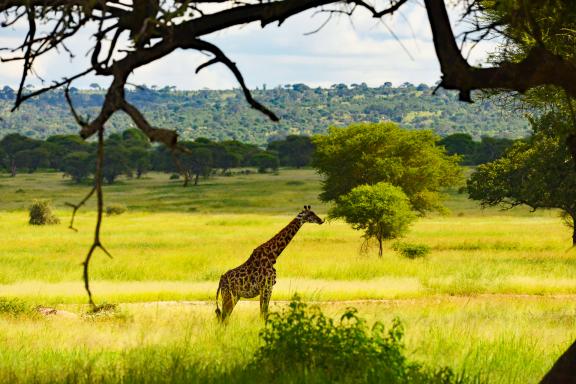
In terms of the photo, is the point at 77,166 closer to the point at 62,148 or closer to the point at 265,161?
the point at 62,148

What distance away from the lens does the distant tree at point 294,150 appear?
158m

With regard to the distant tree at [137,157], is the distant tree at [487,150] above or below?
above

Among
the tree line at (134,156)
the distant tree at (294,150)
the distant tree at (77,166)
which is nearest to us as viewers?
the distant tree at (77,166)

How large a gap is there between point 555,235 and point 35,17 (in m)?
53.4

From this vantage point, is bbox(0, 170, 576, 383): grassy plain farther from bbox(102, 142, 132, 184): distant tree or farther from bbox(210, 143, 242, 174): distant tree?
bbox(210, 143, 242, 174): distant tree

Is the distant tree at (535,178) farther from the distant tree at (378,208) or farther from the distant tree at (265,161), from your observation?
the distant tree at (265,161)

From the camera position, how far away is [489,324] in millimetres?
17562

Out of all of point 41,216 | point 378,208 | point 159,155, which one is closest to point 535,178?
point 378,208

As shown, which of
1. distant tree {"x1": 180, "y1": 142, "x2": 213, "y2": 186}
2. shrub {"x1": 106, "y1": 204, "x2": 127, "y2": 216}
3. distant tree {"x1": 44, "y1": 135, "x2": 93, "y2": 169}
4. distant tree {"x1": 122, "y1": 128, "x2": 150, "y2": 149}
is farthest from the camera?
distant tree {"x1": 122, "y1": 128, "x2": 150, "y2": 149}

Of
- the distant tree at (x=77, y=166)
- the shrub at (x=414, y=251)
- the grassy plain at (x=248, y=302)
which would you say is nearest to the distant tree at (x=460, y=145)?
the distant tree at (x=77, y=166)

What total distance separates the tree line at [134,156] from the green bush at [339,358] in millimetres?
123832

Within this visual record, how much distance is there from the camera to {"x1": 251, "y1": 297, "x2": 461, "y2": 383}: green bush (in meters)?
9.70

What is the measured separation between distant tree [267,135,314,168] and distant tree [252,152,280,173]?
5920 mm

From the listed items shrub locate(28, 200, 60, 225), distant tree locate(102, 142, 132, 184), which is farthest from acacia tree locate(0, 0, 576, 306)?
distant tree locate(102, 142, 132, 184)
